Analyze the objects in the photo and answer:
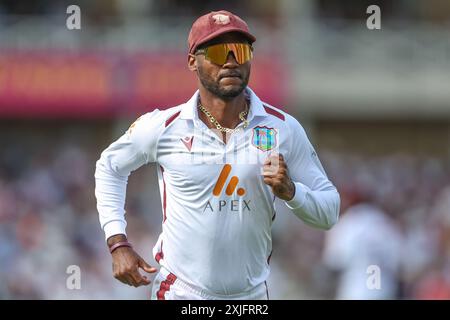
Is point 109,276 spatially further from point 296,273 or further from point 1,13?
point 1,13

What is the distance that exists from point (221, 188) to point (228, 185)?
4 centimetres

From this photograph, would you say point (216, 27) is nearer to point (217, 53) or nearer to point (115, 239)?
point (217, 53)

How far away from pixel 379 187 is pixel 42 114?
8.57 m

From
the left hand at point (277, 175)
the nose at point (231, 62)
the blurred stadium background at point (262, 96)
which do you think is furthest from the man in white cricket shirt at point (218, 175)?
the blurred stadium background at point (262, 96)

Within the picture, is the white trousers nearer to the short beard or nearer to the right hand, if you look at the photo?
the right hand

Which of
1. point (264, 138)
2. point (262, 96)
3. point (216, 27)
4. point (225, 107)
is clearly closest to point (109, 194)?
point (225, 107)

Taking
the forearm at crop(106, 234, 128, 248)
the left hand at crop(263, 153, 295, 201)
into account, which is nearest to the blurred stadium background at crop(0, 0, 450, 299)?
the forearm at crop(106, 234, 128, 248)

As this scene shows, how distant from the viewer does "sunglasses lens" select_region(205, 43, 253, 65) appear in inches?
269

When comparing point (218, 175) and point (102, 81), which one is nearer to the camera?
point (218, 175)

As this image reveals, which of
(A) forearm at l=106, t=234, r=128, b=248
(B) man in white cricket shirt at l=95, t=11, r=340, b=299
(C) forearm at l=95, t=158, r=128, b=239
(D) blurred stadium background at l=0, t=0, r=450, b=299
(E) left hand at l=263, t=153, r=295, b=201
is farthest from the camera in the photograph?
(D) blurred stadium background at l=0, t=0, r=450, b=299

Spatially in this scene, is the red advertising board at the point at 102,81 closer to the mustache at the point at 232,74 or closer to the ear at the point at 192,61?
the ear at the point at 192,61

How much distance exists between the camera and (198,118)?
7.15m

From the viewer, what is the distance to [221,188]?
6969 millimetres

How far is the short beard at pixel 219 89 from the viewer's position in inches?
271
